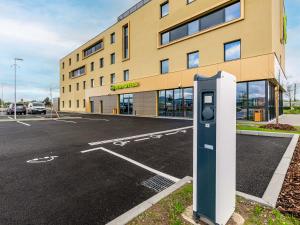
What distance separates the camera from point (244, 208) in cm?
287

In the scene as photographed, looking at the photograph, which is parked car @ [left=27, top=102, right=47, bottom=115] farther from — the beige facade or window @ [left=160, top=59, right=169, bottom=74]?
window @ [left=160, top=59, right=169, bottom=74]

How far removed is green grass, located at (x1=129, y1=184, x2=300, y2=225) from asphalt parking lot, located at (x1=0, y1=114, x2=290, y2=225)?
460 millimetres

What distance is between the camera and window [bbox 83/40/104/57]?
3766 cm

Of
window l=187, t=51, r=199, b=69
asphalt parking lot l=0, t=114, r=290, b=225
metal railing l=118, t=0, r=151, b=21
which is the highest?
metal railing l=118, t=0, r=151, b=21

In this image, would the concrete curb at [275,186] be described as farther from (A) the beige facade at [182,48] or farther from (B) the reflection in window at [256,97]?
(A) the beige facade at [182,48]

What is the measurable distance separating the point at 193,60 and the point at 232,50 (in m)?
4.26

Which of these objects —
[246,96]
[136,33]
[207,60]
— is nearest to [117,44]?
[136,33]

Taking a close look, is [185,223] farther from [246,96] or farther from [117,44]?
[117,44]

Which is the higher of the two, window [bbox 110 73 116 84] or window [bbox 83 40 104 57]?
window [bbox 83 40 104 57]

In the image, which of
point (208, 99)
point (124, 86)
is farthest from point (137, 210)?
point (124, 86)

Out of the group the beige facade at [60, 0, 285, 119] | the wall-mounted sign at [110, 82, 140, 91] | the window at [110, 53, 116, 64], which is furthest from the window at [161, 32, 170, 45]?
the window at [110, 53, 116, 64]

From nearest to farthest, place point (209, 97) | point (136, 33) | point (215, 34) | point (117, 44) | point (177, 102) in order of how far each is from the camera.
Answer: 1. point (209, 97)
2. point (215, 34)
3. point (177, 102)
4. point (136, 33)
5. point (117, 44)

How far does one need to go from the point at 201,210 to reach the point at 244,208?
2.69ft

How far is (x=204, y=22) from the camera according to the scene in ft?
65.6
